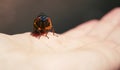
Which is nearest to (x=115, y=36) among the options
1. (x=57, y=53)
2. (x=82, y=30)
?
(x=82, y=30)

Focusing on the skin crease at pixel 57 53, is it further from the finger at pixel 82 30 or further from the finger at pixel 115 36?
the finger at pixel 82 30

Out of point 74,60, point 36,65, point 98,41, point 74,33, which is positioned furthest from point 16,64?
point 74,33

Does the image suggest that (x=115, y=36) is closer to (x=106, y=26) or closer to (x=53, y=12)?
(x=106, y=26)

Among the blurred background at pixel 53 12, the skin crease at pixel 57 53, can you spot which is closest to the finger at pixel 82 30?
the skin crease at pixel 57 53

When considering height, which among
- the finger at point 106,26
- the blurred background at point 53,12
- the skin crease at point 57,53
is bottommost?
the skin crease at point 57,53

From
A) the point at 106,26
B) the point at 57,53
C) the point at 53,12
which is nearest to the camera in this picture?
the point at 57,53

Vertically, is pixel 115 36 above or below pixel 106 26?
below
